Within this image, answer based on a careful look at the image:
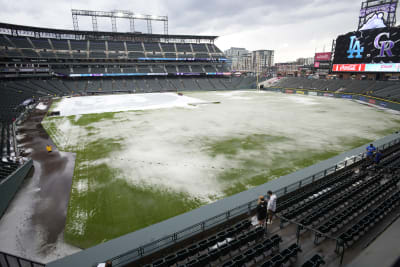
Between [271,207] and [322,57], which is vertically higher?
[322,57]

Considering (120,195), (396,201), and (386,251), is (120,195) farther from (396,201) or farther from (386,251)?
(396,201)

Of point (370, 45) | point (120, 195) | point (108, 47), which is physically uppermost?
point (108, 47)

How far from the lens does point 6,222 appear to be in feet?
34.4

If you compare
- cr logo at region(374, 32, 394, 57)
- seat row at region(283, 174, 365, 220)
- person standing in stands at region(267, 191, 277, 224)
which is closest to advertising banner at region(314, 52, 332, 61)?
cr logo at region(374, 32, 394, 57)

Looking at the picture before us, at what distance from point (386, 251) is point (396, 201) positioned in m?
4.54

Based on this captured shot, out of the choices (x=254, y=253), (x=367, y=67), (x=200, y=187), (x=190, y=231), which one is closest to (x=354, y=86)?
(x=367, y=67)

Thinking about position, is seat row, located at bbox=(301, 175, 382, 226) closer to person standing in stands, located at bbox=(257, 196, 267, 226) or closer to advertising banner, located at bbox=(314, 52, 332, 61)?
person standing in stands, located at bbox=(257, 196, 267, 226)

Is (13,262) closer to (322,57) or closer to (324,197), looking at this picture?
(324,197)

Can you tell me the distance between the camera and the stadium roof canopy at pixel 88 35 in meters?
71.4

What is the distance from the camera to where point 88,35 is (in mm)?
89125

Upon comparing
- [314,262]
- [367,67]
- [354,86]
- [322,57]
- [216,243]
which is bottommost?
[216,243]

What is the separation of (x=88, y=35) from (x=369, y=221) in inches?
4232

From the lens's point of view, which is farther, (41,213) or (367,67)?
(367,67)

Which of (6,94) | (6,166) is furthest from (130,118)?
(6,94)
